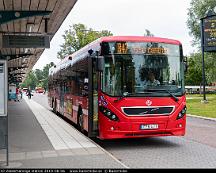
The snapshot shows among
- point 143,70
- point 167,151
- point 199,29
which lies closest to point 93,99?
point 143,70

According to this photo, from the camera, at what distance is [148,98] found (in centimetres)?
1143

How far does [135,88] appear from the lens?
37.4 feet

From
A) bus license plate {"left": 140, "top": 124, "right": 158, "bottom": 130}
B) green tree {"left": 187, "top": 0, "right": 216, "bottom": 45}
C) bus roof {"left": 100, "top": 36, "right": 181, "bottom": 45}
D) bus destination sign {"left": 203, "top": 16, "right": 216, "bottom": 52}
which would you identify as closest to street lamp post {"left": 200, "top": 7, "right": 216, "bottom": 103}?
bus destination sign {"left": 203, "top": 16, "right": 216, "bottom": 52}

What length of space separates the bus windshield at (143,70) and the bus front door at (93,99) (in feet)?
1.41

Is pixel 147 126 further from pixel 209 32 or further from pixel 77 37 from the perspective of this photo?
pixel 77 37

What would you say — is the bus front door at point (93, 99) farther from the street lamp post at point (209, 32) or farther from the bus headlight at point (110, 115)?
the street lamp post at point (209, 32)

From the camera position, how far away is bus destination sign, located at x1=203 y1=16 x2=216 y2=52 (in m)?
36.2

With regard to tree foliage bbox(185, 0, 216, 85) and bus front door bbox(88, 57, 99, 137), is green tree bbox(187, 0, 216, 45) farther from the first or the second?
bus front door bbox(88, 57, 99, 137)

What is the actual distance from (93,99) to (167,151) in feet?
8.01

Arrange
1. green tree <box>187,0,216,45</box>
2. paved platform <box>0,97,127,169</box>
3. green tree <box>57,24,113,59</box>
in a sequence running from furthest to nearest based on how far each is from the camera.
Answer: green tree <box>57,24,113,59</box>
green tree <box>187,0,216,45</box>
paved platform <box>0,97,127,169</box>

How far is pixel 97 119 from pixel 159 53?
2.46m

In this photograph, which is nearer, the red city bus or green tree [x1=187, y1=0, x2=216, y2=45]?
the red city bus

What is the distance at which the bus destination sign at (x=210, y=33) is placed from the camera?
36.2 m

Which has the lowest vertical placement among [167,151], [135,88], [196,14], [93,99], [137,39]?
[167,151]
